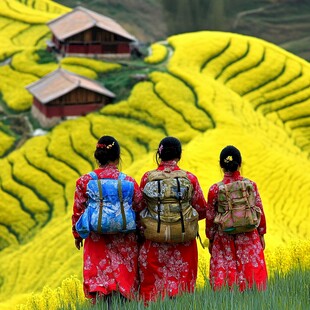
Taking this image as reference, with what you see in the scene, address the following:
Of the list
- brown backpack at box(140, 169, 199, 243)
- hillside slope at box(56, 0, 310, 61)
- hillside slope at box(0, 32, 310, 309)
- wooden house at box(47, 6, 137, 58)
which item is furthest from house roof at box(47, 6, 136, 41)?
hillside slope at box(56, 0, 310, 61)

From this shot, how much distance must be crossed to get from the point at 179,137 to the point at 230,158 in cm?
2221

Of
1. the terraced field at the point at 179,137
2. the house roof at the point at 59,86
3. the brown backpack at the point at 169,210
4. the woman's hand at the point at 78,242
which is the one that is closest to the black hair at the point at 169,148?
the brown backpack at the point at 169,210

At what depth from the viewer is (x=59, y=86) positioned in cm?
3134

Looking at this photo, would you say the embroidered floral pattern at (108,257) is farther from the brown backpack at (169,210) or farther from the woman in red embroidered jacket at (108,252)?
the brown backpack at (169,210)

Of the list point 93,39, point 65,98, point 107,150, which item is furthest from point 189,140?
point 107,150

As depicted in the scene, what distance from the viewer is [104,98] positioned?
3181 centimetres

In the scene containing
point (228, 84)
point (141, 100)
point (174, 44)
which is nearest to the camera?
point (141, 100)

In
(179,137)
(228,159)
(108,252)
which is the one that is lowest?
(108,252)

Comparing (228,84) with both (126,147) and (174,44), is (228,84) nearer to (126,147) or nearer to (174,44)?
(174,44)

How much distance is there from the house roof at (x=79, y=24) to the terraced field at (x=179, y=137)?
6.06ft

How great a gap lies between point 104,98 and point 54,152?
13.4ft

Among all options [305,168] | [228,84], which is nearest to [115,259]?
[305,168]

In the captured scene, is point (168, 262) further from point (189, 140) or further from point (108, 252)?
point (189, 140)

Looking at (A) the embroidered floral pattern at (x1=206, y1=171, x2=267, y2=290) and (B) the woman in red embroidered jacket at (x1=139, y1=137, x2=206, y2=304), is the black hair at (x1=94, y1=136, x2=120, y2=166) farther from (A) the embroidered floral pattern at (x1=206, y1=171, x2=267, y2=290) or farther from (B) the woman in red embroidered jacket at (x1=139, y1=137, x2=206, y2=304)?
(A) the embroidered floral pattern at (x1=206, y1=171, x2=267, y2=290)
